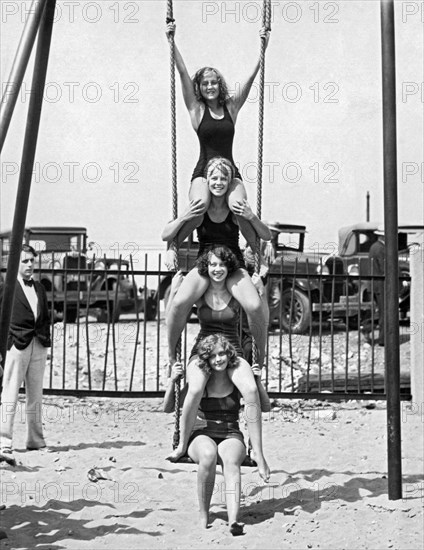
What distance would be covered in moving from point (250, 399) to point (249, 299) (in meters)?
→ 0.62

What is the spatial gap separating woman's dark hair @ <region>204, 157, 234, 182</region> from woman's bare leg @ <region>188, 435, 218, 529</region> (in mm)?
1639

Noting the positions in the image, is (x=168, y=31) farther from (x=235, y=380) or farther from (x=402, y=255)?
(x=402, y=255)

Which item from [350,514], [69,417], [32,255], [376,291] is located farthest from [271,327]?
[350,514]

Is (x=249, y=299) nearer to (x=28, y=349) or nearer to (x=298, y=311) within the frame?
(x=28, y=349)

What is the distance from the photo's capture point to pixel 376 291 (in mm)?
14539

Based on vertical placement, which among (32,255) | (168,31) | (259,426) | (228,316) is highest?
(168,31)

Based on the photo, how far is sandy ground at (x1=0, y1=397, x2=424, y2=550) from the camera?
510 cm

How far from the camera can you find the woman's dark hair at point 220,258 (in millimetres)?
5219

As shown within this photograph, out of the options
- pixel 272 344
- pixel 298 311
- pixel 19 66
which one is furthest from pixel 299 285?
pixel 19 66

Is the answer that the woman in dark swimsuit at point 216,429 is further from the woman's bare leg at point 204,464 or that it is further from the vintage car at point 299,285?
the vintage car at point 299,285

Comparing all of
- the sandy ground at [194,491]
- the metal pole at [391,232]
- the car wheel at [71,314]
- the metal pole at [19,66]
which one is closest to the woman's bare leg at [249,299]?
the metal pole at [391,232]

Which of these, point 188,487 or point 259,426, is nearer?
point 259,426

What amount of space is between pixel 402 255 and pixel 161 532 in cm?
1089

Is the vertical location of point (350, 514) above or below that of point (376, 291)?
below
